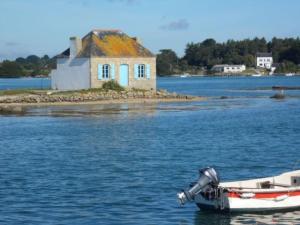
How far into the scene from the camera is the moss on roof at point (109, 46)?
2680 inches

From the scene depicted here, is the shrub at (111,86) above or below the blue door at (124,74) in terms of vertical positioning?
below

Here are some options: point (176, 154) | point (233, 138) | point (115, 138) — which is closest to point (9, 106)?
point (115, 138)

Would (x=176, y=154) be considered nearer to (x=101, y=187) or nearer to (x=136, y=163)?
(x=136, y=163)

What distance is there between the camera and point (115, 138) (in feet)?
130

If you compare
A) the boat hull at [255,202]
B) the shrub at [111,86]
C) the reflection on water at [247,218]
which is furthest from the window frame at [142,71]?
the boat hull at [255,202]

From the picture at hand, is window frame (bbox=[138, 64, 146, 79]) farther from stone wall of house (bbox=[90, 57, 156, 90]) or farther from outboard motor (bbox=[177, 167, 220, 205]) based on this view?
outboard motor (bbox=[177, 167, 220, 205])

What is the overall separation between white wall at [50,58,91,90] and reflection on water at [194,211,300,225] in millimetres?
48213

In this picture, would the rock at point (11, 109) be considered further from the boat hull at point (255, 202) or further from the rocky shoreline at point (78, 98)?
the boat hull at point (255, 202)

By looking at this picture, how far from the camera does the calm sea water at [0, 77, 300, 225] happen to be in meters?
20.4

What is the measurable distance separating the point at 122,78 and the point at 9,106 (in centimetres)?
1291

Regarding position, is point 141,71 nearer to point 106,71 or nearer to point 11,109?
point 106,71

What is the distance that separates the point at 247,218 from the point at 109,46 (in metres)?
51.1

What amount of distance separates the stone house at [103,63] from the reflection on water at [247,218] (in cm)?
4799

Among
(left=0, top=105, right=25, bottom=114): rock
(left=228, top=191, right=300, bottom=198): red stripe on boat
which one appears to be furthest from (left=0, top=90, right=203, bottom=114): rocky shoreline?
(left=228, top=191, right=300, bottom=198): red stripe on boat
